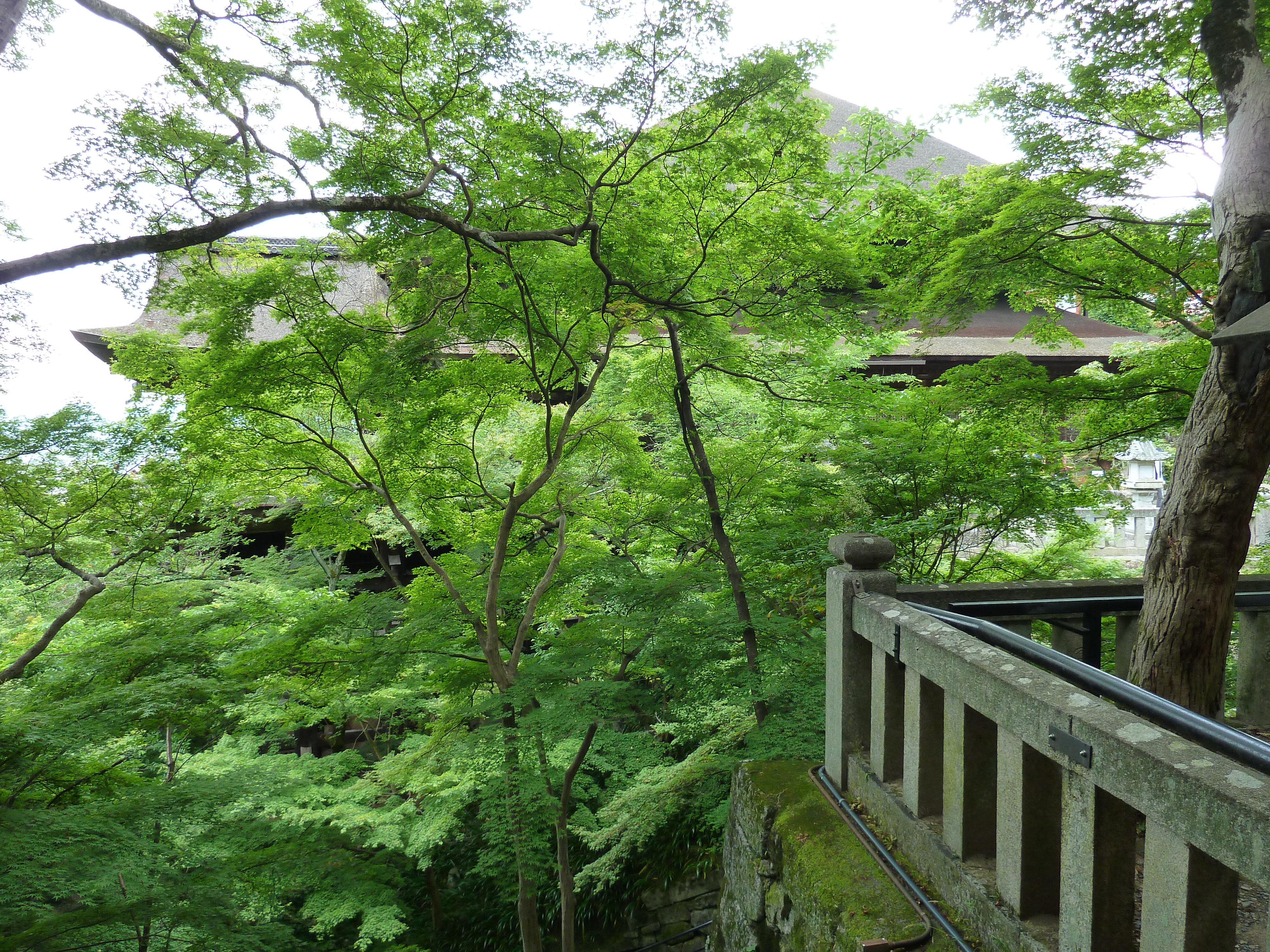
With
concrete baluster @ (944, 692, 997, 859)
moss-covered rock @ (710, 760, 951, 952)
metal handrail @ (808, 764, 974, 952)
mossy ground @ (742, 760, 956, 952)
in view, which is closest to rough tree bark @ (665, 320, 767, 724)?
moss-covered rock @ (710, 760, 951, 952)

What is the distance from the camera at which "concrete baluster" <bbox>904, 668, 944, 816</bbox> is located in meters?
2.36

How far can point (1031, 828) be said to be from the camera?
6.10 ft

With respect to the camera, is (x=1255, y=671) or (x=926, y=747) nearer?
(x=926, y=747)

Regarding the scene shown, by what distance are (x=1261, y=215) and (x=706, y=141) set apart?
365cm

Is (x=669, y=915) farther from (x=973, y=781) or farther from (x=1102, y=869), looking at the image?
(x=1102, y=869)

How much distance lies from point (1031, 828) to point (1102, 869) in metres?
0.23

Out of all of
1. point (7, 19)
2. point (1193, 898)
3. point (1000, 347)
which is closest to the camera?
point (1193, 898)

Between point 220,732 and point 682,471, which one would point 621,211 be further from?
point 220,732

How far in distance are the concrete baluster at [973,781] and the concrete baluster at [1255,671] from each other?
1.92 m

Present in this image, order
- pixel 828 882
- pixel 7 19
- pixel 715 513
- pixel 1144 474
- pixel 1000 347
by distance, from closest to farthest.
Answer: pixel 828 882 → pixel 7 19 → pixel 715 513 → pixel 1144 474 → pixel 1000 347

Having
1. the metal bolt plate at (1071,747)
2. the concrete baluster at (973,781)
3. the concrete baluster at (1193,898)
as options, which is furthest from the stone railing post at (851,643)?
the concrete baluster at (1193,898)

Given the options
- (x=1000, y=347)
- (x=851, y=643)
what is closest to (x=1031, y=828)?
(x=851, y=643)

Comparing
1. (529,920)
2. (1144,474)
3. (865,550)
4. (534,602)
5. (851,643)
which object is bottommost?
(529,920)

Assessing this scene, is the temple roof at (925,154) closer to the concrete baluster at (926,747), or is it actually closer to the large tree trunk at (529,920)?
Result: the large tree trunk at (529,920)
